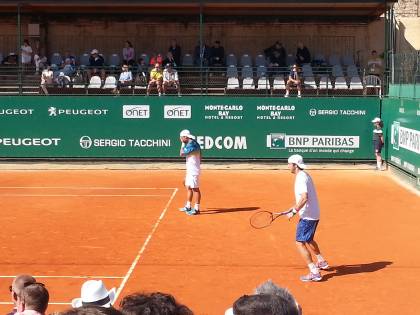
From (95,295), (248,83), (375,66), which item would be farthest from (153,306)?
(375,66)

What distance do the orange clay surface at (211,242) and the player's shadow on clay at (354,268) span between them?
0.02 m

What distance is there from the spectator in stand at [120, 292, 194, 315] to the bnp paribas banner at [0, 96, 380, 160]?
24352 mm

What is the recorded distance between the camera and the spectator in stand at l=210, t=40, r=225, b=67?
32500 mm

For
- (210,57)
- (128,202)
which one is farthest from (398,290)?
(210,57)

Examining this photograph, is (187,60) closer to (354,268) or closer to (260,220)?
(260,220)

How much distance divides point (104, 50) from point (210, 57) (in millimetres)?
6332

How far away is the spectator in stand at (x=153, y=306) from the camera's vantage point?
126 inches

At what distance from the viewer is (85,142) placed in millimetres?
27969

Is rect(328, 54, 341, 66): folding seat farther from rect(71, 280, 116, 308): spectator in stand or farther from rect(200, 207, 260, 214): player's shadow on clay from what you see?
rect(71, 280, 116, 308): spectator in stand

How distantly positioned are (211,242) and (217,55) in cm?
1908

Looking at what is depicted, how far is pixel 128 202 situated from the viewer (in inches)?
789

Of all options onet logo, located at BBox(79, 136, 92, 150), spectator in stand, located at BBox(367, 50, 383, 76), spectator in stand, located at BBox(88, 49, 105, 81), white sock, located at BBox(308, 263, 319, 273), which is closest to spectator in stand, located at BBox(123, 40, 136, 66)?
spectator in stand, located at BBox(88, 49, 105, 81)

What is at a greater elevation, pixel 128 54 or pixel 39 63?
pixel 128 54

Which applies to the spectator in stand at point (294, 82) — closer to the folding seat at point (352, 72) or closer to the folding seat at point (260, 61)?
the folding seat at point (352, 72)
